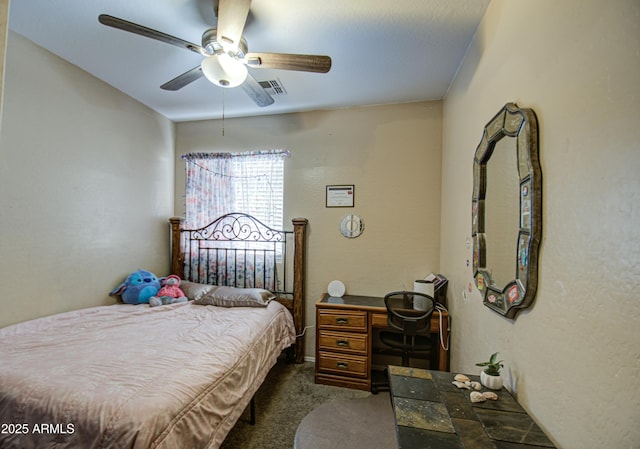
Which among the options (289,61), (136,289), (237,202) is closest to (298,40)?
(289,61)

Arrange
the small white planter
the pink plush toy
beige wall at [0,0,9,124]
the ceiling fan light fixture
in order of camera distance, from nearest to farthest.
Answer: beige wall at [0,0,9,124]
the small white planter
the ceiling fan light fixture
the pink plush toy

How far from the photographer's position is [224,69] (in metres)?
1.53

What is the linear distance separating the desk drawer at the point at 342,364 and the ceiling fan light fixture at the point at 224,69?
229 centimetres

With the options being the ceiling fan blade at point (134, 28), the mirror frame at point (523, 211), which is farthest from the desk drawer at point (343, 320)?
the ceiling fan blade at point (134, 28)

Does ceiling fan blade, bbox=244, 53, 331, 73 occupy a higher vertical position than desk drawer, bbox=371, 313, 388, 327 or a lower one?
higher

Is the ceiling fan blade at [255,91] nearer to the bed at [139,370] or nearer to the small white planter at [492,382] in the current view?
the bed at [139,370]

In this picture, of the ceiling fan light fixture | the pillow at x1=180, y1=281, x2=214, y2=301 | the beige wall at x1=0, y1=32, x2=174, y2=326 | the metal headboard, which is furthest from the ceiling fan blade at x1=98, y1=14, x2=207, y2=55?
the pillow at x1=180, y1=281, x2=214, y2=301

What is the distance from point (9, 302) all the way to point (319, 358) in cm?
234

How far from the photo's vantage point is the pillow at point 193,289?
2.71 m

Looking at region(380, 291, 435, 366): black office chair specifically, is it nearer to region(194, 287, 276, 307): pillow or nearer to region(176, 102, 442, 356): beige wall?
region(176, 102, 442, 356): beige wall

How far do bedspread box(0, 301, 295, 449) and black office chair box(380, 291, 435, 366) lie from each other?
104 cm

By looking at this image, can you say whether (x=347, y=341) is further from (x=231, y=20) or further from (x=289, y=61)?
(x=231, y=20)

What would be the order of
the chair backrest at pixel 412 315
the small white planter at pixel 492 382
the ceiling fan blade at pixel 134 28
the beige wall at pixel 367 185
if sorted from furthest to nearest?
the beige wall at pixel 367 185 → the chair backrest at pixel 412 315 → the ceiling fan blade at pixel 134 28 → the small white planter at pixel 492 382

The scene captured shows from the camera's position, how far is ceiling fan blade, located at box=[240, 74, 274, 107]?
1808 mm
